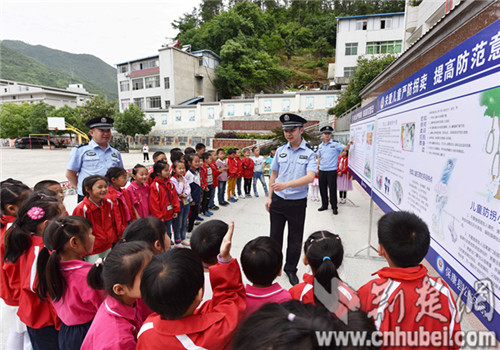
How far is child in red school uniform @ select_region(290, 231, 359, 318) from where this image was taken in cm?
119

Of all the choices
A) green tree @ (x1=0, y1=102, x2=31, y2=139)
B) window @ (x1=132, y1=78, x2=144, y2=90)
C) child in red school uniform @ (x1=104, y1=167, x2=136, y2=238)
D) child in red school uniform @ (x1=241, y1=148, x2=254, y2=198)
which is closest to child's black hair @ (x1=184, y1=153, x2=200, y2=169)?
child in red school uniform @ (x1=104, y1=167, x2=136, y2=238)

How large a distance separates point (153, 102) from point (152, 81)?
2.53m

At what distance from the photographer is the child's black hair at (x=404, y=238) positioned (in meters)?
1.20

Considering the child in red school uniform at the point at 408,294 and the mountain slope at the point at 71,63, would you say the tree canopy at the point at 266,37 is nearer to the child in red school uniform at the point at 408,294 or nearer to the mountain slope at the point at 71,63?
the child in red school uniform at the point at 408,294

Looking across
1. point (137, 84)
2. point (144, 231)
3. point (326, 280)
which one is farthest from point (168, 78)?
point (326, 280)

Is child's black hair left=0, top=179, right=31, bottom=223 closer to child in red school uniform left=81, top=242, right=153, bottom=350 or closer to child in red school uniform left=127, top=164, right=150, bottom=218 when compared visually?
child in red school uniform left=127, top=164, right=150, bottom=218

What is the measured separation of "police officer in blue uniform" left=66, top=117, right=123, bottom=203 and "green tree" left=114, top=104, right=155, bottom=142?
84.1 ft

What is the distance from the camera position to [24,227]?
170cm

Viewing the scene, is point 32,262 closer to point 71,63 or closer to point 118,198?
point 118,198

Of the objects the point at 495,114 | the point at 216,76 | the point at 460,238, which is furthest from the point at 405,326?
the point at 216,76

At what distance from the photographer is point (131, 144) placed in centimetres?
2980

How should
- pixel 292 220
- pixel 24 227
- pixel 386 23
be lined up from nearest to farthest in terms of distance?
1. pixel 24 227
2. pixel 292 220
3. pixel 386 23

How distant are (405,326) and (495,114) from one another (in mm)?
1038

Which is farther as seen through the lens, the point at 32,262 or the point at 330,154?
the point at 330,154
